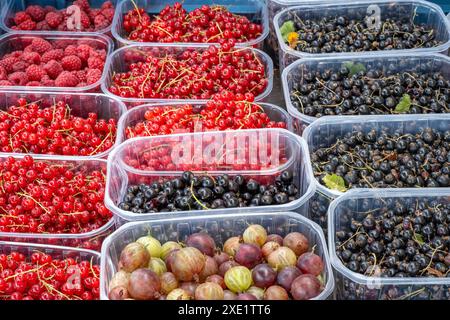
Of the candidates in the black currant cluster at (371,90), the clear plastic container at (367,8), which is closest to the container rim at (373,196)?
the black currant cluster at (371,90)

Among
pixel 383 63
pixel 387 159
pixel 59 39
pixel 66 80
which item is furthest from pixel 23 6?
pixel 387 159

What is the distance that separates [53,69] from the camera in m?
2.93

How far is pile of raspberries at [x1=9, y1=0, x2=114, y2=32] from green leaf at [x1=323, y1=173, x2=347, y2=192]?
1.55 m

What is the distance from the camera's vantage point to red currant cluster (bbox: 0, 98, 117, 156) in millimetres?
2512

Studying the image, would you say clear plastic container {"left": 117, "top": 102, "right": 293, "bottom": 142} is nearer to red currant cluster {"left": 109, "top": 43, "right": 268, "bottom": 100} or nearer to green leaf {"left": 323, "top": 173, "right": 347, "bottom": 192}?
red currant cluster {"left": 109, "top": 43, "right": 268, "bottom": 100}

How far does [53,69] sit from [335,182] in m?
1.44

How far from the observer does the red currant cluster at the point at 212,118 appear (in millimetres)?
2461

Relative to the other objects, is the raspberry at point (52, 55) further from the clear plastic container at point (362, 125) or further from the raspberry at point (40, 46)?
the clear plastic container at point (362, 125)

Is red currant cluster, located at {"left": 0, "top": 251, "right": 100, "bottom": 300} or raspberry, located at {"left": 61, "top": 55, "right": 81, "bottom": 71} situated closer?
red currant cluster, located at {"left": 0, "top": 251, "right": 100, "bottom": 300}

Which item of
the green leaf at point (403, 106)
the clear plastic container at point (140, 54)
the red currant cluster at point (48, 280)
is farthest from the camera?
the clear plastic container at point (140, 54)

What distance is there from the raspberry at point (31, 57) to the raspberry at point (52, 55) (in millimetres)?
23

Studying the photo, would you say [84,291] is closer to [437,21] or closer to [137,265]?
[137,265]

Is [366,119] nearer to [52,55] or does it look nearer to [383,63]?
[383,63]

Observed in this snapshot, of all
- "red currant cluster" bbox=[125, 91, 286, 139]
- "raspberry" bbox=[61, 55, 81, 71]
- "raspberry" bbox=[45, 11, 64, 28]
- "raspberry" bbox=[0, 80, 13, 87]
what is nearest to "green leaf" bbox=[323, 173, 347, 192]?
"red currant cluster" bbox=[125, 91, 286, 139]
